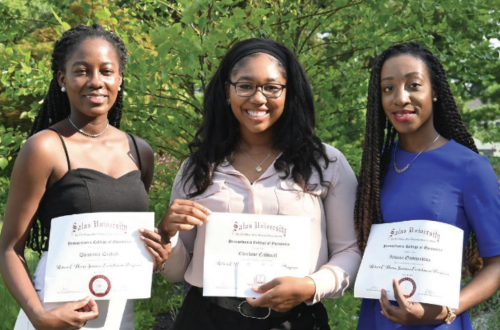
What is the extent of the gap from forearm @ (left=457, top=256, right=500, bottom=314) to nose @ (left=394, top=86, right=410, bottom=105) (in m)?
0.75

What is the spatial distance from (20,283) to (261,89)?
4.46ft

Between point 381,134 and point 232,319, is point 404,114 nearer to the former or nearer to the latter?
point 381,134

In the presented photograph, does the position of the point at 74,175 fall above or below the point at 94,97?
below

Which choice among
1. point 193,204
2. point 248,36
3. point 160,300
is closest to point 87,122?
point 193,204

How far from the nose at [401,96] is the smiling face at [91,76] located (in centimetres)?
129

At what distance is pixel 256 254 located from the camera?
9.01 ft

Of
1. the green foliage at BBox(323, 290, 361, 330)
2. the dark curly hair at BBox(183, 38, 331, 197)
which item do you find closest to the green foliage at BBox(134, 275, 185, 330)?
the green foliage at BBox(323, 290, 361, 330)

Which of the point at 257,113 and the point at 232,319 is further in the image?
the point at 257,113

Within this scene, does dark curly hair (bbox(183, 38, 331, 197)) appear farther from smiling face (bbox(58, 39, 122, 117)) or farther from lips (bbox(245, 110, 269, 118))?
smiling face (bbox(58, 39, 122, 117))

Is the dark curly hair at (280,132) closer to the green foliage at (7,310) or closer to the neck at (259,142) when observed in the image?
the neck at (259,142)

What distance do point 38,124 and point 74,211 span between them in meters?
0.67

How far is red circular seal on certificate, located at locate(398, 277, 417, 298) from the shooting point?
8.32 feet

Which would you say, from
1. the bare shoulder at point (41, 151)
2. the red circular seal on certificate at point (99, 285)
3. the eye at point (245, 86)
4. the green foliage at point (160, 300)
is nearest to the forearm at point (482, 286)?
the eye at point (245, 86)

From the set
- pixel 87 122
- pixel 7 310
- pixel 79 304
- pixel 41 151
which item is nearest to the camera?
pixel 79 304
